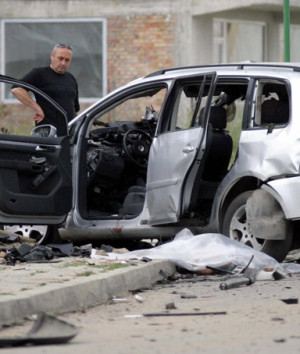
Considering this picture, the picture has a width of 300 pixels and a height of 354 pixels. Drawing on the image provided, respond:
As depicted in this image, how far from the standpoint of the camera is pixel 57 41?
31.4 m

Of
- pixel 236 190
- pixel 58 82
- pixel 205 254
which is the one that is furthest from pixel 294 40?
pixel 205 254

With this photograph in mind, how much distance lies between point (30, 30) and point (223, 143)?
63.3 ft

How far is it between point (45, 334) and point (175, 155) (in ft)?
16.1

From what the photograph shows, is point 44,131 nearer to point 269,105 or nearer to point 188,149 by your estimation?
point 188,149

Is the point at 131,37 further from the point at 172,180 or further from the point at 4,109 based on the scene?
the point at 172,180

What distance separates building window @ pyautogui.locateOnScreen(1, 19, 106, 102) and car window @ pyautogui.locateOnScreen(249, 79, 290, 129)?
1866 cm

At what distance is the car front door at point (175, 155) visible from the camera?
12.3 m

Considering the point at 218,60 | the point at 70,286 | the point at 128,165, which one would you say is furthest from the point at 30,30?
the point at 70,286

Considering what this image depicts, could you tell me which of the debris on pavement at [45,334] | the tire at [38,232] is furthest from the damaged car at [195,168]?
the debris on pavement at [45,334]

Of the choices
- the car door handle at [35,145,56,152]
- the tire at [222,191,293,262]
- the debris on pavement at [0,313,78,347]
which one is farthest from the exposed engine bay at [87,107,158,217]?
the debris on pavement at [0,313,78,347]

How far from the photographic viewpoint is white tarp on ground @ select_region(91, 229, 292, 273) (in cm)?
1179

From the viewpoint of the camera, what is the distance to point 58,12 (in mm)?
31062

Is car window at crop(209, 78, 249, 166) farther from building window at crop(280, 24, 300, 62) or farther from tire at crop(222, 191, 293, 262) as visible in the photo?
building window at crop(280, 24, 300, 62)

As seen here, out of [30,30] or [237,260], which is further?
[30,30]
